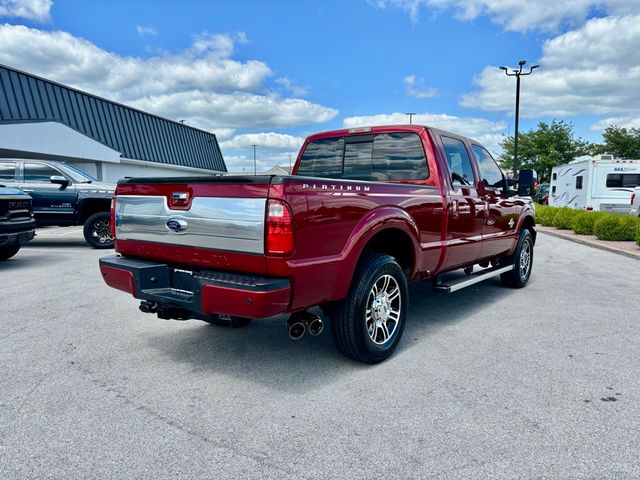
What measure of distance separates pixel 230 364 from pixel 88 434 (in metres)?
1.24

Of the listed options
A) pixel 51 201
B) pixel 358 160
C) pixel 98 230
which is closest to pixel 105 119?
pixel 51 201

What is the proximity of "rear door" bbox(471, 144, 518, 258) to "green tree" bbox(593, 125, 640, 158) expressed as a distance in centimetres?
4556

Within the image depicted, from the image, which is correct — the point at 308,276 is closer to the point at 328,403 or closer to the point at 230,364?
the point at 328,403

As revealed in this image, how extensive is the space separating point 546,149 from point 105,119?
35526 mm

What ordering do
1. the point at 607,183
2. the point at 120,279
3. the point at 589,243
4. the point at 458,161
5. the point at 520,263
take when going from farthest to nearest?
1. the point at 607,183
2. the point at 589,243
3. the point at 520,263
4. the point at 458,161
5. the point at 120,279

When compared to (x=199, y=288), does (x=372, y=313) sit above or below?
below

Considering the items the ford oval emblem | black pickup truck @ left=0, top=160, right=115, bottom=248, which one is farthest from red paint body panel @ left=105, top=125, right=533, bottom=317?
black pickup truck @ left=0, top=160, right=115, bottom=248

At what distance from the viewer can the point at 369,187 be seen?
3680 millimetres

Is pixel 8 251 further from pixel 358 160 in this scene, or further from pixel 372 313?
pixel 372 313

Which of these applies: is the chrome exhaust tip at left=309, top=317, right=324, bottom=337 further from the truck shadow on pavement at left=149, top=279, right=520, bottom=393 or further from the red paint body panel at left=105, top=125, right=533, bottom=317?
the truck shadow on pavement at left=149, top=279, right=520, bottom=393

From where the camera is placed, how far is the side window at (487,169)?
18.9ft

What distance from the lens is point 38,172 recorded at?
10594 mm

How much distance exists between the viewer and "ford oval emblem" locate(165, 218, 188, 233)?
3.37 meters

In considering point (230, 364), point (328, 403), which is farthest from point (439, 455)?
point (230, 364)
